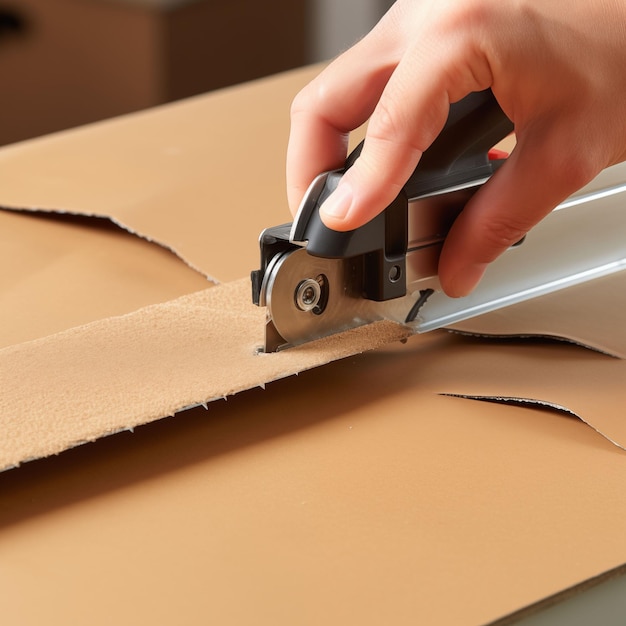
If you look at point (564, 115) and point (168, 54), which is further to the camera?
point (168, 54)

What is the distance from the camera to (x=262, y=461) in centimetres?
75

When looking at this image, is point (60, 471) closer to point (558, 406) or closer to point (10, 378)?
point (10, 378)

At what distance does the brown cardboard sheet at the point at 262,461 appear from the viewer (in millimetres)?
628

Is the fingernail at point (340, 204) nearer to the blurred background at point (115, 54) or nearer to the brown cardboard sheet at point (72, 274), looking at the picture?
the brown cardboard sheet at point (72, 274)

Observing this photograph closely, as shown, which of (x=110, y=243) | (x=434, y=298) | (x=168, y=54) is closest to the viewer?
(x=434, y=298)

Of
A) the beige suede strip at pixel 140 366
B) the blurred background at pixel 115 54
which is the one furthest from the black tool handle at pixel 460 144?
the blurred background at pixel 115 54

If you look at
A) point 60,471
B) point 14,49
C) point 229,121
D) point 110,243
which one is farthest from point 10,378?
point 14,49

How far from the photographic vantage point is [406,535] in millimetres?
672

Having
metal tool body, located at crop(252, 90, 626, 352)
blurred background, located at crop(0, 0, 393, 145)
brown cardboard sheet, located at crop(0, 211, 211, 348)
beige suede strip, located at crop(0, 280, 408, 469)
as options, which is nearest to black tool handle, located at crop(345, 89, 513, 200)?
metal tool body, located at crop(252, 90, 626, 352)

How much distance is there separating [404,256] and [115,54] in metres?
1.93

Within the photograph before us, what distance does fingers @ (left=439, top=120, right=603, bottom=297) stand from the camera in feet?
2.71

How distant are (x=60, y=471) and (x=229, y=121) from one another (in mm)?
713

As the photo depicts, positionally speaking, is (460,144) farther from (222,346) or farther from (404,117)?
(222,346)

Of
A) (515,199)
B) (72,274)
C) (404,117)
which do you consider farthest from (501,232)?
(72,274)
